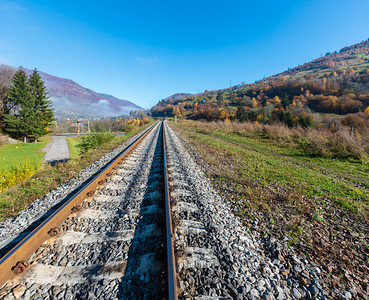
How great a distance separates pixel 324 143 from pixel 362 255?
35.5 feet

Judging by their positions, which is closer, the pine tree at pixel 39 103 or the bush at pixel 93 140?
the bush at pixel 93 140

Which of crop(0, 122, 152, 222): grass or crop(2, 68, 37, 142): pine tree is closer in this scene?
crop(0, 122, 152, 222): grass

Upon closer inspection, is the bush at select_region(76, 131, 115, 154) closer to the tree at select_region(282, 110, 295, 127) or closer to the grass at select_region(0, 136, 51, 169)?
the grass at select_region(0, 136, 51, 169)

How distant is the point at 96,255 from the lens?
215 cm

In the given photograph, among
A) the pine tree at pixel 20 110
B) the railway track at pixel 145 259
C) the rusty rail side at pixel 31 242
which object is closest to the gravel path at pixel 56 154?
the pine tree at pixel 20 110

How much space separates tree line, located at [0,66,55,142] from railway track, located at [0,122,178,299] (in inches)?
1331

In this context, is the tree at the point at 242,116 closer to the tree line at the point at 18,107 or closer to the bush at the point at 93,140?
the bush at the point at 93,140

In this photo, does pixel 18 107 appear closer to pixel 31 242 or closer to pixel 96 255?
pixel 31 242

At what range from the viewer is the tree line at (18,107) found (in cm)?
2584

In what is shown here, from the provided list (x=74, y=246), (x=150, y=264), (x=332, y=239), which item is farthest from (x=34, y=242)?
(x=332, y=239)

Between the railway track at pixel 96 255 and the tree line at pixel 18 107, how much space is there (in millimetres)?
33808

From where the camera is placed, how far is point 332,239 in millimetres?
2863

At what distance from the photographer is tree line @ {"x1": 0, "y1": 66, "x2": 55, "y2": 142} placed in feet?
84.8

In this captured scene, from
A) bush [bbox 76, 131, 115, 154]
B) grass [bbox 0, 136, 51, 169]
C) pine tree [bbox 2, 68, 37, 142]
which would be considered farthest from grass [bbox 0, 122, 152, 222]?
pine tree [bbox 2, 68, 37, 142]
